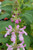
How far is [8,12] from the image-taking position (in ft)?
2.96

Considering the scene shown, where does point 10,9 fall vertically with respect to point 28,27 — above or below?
above

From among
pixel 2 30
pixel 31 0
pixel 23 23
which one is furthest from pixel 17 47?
pixel 31 0

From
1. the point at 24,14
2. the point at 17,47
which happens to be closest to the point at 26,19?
the point at 24,14

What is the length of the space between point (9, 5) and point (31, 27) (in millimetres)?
192

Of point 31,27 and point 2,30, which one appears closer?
point 2,30

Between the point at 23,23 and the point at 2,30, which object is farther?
the point at 23,23

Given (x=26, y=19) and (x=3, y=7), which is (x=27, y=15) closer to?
(x=26, y=19)

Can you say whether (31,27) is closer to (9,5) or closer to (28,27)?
(28,27)

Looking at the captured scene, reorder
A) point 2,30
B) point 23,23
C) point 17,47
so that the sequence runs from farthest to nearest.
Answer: point 23,23 → point 2,30 → point 17,47

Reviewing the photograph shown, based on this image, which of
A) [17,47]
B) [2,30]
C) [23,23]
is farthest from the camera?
[23,23]

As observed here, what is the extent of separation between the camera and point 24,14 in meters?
0.83

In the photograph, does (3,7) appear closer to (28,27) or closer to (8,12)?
(8,12)

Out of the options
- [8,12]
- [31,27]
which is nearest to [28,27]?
[31,27]

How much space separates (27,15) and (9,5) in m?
0.15
